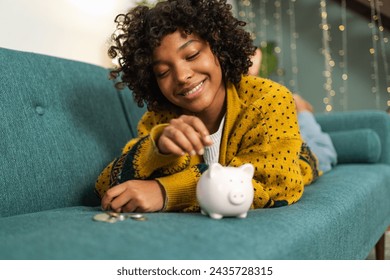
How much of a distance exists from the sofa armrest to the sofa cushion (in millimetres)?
57

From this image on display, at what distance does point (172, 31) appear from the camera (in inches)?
42.8

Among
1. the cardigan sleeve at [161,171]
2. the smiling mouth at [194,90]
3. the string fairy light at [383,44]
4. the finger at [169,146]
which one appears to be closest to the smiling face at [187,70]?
the smiling mouth at [194,90]

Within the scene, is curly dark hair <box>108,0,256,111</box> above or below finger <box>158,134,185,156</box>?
above

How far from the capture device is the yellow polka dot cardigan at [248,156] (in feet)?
3.04

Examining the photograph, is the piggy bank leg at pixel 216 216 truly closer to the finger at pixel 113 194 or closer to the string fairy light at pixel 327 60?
the finger at pixel 113 194

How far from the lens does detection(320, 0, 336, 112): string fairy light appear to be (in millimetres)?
3846

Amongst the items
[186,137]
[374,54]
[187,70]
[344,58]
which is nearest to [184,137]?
[186,137]

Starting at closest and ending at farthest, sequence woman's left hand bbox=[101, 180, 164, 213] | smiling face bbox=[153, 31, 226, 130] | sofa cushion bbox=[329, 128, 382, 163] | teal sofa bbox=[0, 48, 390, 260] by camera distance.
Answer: teal sofa bbox=[0, 48, 390, 260]
woman's left hand bbox=[101, 180, 164, 213]
smiling face bbox=[153, 31, 226, 130]
sofa cushion bbox=[329, 128, 382, 163]

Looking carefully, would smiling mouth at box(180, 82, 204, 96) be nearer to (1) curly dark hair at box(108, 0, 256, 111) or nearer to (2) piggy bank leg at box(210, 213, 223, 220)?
(1) curly dark hair at box(108, 0, 256, 111)

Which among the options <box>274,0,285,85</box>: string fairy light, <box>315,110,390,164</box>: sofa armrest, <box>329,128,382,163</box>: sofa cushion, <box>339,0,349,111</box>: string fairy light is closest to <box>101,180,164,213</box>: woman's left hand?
<box>329,128,382,163</box>: sofa cushion

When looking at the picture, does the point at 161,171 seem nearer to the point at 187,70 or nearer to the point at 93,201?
the point at 187,70

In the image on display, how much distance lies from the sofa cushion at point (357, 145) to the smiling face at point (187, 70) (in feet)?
3.63
